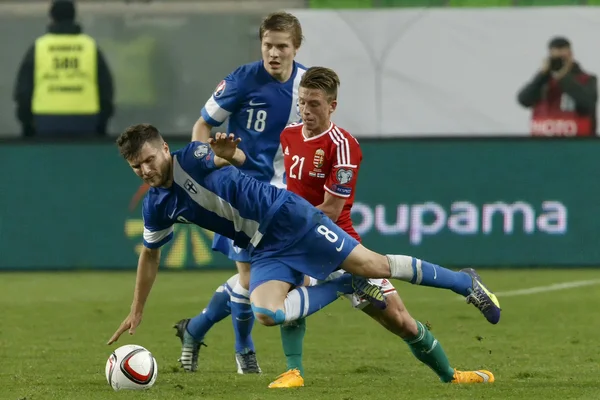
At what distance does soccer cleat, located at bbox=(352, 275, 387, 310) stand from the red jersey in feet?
1.63

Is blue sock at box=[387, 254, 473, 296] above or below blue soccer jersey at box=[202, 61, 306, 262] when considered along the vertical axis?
below

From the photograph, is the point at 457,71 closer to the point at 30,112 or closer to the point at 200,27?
the point at 200,27

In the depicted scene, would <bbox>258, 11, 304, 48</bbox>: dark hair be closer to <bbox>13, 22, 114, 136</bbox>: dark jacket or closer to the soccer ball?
the soccer ball

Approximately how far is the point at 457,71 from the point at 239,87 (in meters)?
8.58

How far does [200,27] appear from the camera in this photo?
1647 cm

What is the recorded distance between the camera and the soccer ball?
7.18 meters

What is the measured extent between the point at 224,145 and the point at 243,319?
1.56 m

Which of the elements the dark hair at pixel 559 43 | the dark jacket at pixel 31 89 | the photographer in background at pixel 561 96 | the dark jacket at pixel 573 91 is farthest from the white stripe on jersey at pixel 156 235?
the dark hair at pixel 559 43

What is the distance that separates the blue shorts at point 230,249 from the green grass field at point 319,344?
0.67m

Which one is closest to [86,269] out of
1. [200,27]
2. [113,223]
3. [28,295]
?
[113,223]

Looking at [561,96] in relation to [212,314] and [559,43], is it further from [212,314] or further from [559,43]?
[212,314]

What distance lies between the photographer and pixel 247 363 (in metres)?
8.09

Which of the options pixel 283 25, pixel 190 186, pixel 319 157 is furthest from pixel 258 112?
pixel 190 186

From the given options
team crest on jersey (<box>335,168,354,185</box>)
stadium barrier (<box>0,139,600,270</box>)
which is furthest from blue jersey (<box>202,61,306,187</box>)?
stadium barrier (<box>0,139,600,270</box>)
